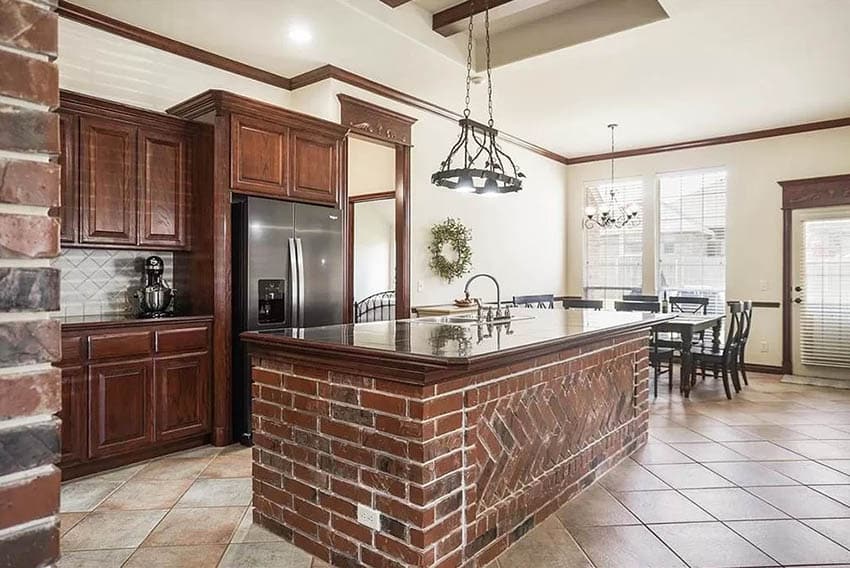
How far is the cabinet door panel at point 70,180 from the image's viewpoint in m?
3.40

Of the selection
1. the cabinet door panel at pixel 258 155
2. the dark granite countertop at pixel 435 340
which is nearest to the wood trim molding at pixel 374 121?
the cabinet door panel at pixel 258 155

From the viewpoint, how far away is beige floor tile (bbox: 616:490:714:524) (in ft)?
9.18

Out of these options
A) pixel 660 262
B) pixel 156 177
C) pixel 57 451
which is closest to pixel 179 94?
pixel 156 177

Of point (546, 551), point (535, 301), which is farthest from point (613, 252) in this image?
point (546, 551)

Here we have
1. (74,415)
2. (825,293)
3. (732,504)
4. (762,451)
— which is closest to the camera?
Result: (732,504)

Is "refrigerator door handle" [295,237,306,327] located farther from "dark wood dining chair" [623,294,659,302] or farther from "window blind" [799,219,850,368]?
"window blind" [799,219,850,368]

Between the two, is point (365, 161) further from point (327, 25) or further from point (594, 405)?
point (594, 405)

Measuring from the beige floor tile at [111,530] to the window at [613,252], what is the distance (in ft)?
22.3

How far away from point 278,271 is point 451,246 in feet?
7.93

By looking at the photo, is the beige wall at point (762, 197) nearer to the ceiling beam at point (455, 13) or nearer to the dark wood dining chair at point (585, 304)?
the dark wood dining chair at point (585, 304)

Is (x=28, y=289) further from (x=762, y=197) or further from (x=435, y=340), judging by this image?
(x=762, y=197)

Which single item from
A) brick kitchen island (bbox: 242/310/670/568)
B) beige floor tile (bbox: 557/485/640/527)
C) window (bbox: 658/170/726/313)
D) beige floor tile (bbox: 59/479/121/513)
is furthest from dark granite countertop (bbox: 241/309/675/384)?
window (bbox: 658/170/726/313)

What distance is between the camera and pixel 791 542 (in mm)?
2551

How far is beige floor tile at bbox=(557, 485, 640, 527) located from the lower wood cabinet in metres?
2.51
